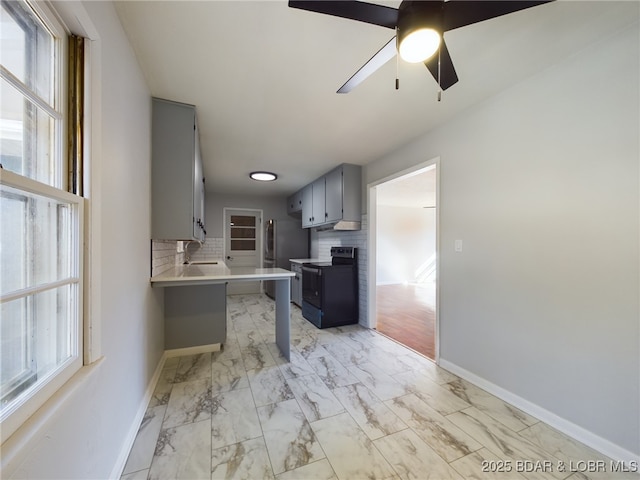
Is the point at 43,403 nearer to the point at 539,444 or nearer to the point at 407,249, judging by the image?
the point at 539,444

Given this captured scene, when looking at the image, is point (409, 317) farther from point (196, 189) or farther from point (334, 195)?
point (196, 189)

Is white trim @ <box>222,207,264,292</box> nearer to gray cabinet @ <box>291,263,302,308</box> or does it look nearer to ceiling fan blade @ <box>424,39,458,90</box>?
gray cabinet @ <box>291,263,302,308</box>

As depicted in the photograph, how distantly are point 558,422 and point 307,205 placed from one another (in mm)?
4129

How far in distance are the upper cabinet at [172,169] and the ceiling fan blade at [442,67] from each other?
189 centimetres

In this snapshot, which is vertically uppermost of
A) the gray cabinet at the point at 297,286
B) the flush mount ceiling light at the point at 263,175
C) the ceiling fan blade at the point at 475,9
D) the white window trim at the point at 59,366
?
the flush mount ceiling light at the point at 263,175

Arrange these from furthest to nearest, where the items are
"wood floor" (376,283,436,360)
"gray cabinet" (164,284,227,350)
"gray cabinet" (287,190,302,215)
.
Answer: "gray cabinet" (287,190,302,215)
"wood floor" (376,283,436,360)
"gray cabinet" (164,284,227,350)

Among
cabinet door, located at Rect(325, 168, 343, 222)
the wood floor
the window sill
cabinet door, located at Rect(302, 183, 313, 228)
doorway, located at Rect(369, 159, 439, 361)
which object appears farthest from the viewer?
cabinet door, located at Rect(302, 183, 313, 228)

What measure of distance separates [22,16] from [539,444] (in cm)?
303

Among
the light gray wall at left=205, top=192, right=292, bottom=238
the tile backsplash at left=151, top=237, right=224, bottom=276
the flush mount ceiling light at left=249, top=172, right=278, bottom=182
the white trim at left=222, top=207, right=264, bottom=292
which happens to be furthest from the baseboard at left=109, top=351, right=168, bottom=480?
the light gray wall at left=205, top=192, right=292, bottom=238

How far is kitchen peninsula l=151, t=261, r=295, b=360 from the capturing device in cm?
215

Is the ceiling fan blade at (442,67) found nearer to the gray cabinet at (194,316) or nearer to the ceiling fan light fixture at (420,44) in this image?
the ceiling fan light fixture at (420,44)

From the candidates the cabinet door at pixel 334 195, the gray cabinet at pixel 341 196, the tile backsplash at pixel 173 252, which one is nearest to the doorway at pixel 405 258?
the gray cabinet at pixel 341 196

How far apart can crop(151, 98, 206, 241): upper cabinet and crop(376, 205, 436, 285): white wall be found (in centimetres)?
591

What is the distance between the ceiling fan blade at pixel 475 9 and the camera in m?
0.97
